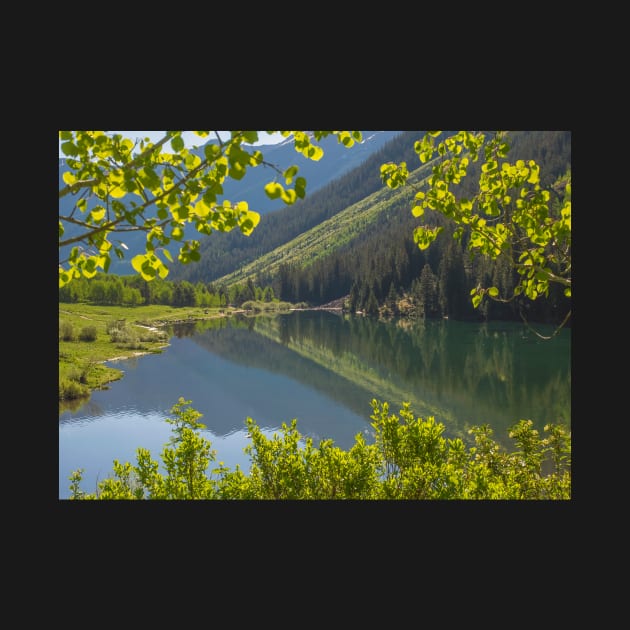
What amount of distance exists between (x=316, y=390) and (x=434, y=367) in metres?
9.47

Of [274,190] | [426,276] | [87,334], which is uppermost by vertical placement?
[426,276]

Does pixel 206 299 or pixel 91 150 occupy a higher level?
pixel 206 299

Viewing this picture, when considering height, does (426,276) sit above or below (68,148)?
above

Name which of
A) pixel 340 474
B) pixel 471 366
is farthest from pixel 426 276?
pixel 340 474

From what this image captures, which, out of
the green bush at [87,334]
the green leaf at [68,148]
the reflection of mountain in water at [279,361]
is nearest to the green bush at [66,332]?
the green bush at [87,334]

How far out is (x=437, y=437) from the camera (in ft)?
19.4

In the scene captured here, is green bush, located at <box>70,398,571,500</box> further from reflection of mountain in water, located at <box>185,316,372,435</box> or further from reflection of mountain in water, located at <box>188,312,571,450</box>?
reflection of mountain in water, located at <box>185,316,372,435</box>

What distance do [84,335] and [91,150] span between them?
4633cm

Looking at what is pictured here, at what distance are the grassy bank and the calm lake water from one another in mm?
1136

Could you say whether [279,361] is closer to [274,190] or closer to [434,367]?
[434,367]

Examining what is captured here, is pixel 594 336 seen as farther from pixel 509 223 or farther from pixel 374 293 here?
pixel 374 293

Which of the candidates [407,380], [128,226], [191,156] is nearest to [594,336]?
[191,156]

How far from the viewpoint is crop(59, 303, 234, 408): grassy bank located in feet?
94.1

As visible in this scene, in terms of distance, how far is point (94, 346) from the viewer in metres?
43.5
